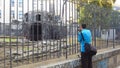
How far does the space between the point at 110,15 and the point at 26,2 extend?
6.52m

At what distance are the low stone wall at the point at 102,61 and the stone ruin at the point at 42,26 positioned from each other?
809 millimetres

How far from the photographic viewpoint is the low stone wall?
7.86m

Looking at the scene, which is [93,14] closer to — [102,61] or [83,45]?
[102,61]

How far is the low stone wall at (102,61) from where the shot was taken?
786cm

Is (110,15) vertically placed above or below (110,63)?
above

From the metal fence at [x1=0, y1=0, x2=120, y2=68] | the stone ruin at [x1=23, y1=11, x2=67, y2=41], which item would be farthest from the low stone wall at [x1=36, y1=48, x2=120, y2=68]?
the stone ruin at [x1=23, y1=11, x2=67, y2=41]

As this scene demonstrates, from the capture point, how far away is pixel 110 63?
11.7 meters

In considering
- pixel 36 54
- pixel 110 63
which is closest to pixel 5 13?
pixel 36 54

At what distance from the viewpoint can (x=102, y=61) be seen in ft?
34.8

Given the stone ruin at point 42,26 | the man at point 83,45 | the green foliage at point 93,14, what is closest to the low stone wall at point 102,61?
the man at point 83,45

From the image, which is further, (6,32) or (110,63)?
(110,63)

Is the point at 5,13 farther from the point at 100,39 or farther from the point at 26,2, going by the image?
the point at 100,39

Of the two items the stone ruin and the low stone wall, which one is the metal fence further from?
the low stone wall

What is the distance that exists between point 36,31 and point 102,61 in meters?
3.77
